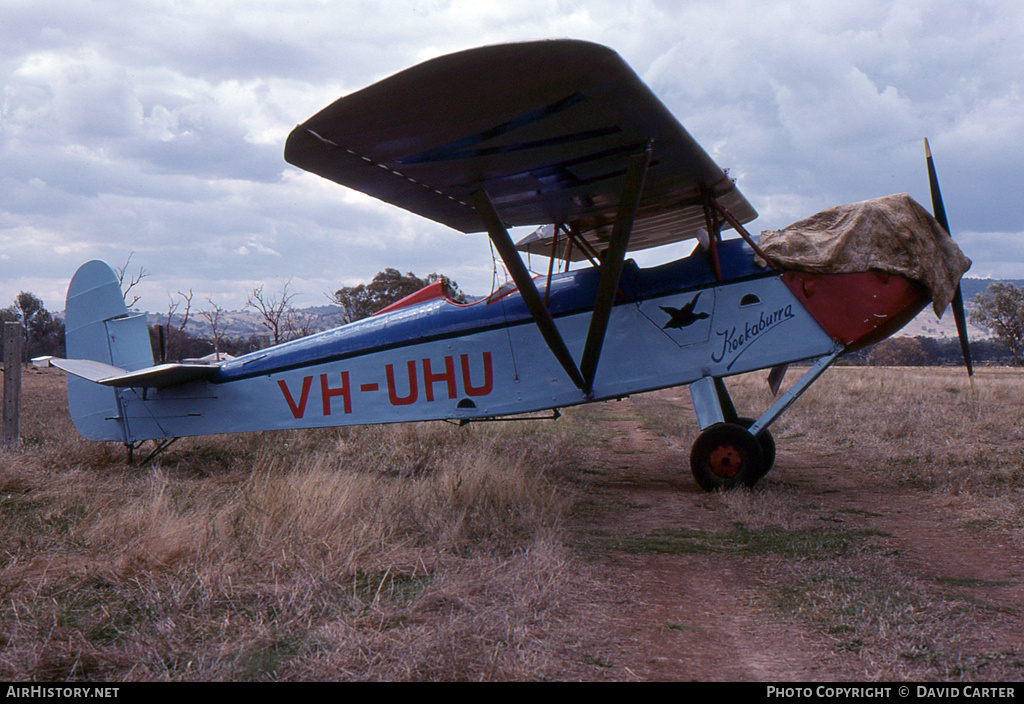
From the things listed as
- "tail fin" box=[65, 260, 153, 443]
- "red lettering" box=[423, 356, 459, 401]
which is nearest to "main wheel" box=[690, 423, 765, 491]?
"red lettering" box=[423, 356, 459, 401]

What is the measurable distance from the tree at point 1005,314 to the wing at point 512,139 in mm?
47872

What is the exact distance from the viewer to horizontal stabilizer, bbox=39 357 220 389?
A: 661 centimetres

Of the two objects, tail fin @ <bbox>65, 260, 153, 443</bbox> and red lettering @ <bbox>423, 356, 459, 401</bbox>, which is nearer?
red lettering @ <bbox>423, 356, 459, 401</bbox>

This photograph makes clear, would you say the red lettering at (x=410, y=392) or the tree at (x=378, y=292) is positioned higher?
the tree at (x=378, y=292)

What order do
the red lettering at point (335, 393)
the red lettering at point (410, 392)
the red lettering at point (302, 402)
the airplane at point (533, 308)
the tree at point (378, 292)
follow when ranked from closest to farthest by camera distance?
the airplane at point (533, 308) < the red lettering at point (410, 392) < the red lettering at point (335, 393) < the red lettering at point (302, 402) < the tree at point (378, 292)

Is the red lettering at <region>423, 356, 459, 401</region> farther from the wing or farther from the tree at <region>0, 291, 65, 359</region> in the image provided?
the tree at <region>0, 291, 65, 359</region>

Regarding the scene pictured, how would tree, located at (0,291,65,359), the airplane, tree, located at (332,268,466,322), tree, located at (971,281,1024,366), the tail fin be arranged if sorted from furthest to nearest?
1. tree, located at (971,281,1024,366)
2. tree, located at (0,291,65,359)
3. tree, located at (332,268,466,322)
4. the tail fin
5. the airplane

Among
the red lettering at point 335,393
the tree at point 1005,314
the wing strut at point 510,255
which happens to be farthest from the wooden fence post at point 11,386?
the tree at point 1005,314

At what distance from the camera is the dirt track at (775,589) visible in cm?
233

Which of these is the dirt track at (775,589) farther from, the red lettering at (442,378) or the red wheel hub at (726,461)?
the red lettering at (442,378)

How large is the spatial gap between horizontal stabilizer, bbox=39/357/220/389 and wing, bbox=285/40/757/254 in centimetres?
301

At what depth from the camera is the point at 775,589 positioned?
3275 millimetres

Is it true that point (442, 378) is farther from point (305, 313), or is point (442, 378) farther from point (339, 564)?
point (305, 313)

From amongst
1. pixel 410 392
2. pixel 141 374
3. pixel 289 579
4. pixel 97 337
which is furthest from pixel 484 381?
pixel 97 337
